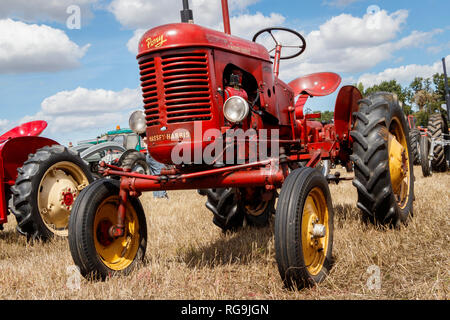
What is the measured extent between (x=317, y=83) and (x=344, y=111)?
0.72 metres

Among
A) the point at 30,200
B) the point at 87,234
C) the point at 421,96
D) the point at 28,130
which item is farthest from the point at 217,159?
the point at 421,96

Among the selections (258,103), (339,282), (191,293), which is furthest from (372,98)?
(191,293)

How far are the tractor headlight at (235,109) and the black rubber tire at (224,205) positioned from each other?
1.65m

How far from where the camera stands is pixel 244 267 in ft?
10.8

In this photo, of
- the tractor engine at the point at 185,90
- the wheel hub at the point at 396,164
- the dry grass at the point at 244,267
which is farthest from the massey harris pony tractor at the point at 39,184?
the wheel hub at the point at 396,164

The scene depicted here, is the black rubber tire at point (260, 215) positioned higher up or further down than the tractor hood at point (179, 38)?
further down

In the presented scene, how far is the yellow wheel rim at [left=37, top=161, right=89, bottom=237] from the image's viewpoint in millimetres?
5086

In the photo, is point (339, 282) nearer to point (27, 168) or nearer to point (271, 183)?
point (271, 183)

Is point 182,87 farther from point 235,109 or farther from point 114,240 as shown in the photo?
point 114,240

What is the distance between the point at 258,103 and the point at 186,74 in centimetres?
77

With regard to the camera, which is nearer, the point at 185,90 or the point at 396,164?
the point at 185,90

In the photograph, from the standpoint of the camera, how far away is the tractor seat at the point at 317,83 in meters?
5.23

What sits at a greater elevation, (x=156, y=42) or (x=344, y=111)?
Answer: (x=156, y=42)

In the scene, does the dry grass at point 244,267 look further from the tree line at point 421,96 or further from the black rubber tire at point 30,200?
the tree line at point 421,96
